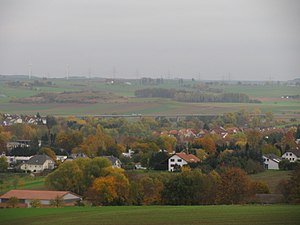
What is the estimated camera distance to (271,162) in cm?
3503

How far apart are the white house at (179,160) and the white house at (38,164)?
5.44 metres

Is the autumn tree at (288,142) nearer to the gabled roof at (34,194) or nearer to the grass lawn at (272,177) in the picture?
the grass lawn at (272,177)

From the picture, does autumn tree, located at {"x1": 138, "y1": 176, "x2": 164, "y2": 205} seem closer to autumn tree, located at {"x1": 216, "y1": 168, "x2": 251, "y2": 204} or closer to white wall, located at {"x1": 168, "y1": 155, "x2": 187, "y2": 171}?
autumn tree, located at {"x1": 216, "y1": 168, "x2": 251, "y2": 204}

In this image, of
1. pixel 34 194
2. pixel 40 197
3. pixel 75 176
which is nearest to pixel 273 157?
pixel 75 176

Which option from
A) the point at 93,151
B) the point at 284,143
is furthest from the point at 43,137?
the point at 284,143

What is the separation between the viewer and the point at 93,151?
40.8 meters

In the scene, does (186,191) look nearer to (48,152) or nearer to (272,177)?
(272,177)

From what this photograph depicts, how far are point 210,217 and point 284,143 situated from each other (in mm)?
27810

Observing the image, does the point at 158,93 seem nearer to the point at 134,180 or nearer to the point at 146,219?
the point at 134,180

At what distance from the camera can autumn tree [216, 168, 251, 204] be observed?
73.8 feet

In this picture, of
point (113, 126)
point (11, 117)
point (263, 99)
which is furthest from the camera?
point (263, 99)

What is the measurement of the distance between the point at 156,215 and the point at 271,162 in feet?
57.9

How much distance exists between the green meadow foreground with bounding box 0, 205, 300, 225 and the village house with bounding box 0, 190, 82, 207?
6.99ft

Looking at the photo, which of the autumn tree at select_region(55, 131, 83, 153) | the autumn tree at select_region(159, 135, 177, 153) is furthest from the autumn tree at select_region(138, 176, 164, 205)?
the autumn tree at select_region(55, 131, 83, 153)
